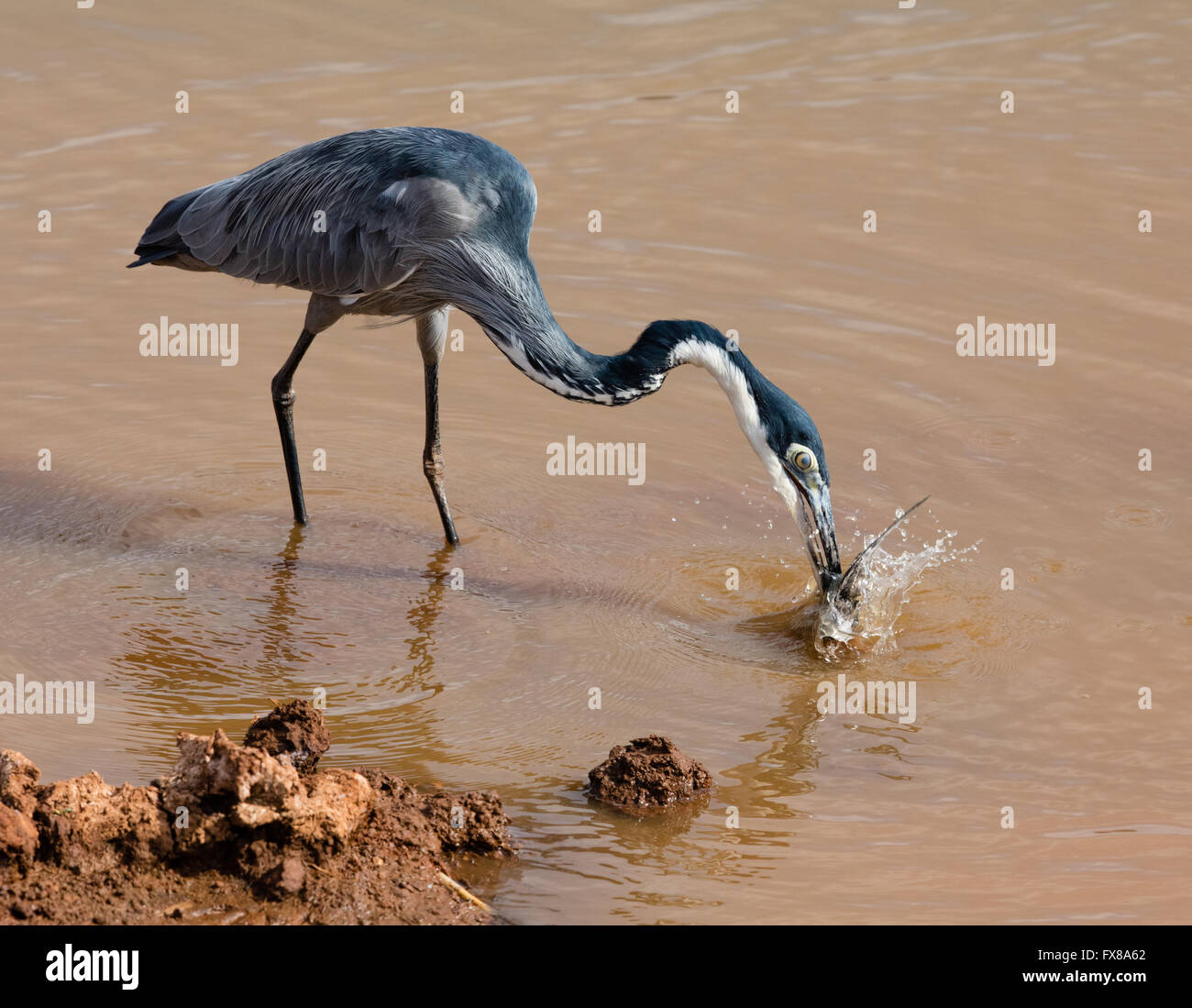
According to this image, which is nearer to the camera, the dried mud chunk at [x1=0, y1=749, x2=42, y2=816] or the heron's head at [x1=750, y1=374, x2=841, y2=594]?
the dried mud chunk at [x1=0, y1=749, x2=42, y2=816]

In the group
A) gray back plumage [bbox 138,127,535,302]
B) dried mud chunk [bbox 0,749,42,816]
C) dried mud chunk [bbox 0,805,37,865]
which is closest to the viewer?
dried mud chunk [bbox 0,805,37,865]

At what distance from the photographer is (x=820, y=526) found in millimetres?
6691

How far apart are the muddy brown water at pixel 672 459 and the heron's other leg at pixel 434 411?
0.66 feet

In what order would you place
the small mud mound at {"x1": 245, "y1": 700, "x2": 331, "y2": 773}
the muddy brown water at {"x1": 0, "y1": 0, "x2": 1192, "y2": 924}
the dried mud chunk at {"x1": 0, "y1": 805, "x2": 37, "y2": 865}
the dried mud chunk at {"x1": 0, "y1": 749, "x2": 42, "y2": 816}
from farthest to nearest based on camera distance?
the muddy brown water at {"x1": 0, "y1": 0, "x2": 1192, "y2": 924} < the small mud mound at {"x1": 245, "y1": 700, "x2": 331, "y2": 773} < the dried mud chunk at {"x1": 0, "y1": 749, "x2": 42, "y2": 816} < the dried mud chunk at {"x1": 0, "y1": 805, "x2": 37, "y2": 865}

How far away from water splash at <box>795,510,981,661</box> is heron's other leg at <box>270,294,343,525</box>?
105 inches

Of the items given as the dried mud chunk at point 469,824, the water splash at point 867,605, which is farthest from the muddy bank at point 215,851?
the water splash at point 867,605

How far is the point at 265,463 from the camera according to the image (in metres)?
8.52

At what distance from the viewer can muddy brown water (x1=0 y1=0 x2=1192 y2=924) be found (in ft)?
18.4

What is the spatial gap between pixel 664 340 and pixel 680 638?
4.44 ft

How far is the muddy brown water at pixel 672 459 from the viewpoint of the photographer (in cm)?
561

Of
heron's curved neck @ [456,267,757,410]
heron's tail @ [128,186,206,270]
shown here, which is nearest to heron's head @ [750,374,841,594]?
heron's curved neck @ [456,267,757,410]

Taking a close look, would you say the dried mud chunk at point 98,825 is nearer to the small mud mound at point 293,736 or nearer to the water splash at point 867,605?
the small mud mound at point 293,736

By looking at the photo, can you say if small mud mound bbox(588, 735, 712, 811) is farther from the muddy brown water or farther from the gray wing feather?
the gray wing feather

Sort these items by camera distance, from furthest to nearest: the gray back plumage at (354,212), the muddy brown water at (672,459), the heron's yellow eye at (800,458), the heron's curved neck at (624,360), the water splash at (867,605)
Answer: the gray back plumage at (354,212), the heron's curved neck at (624,360), the water splash at (867,605), the heron's yellow eye at (800,458), the muddy brown water at (672,459)
